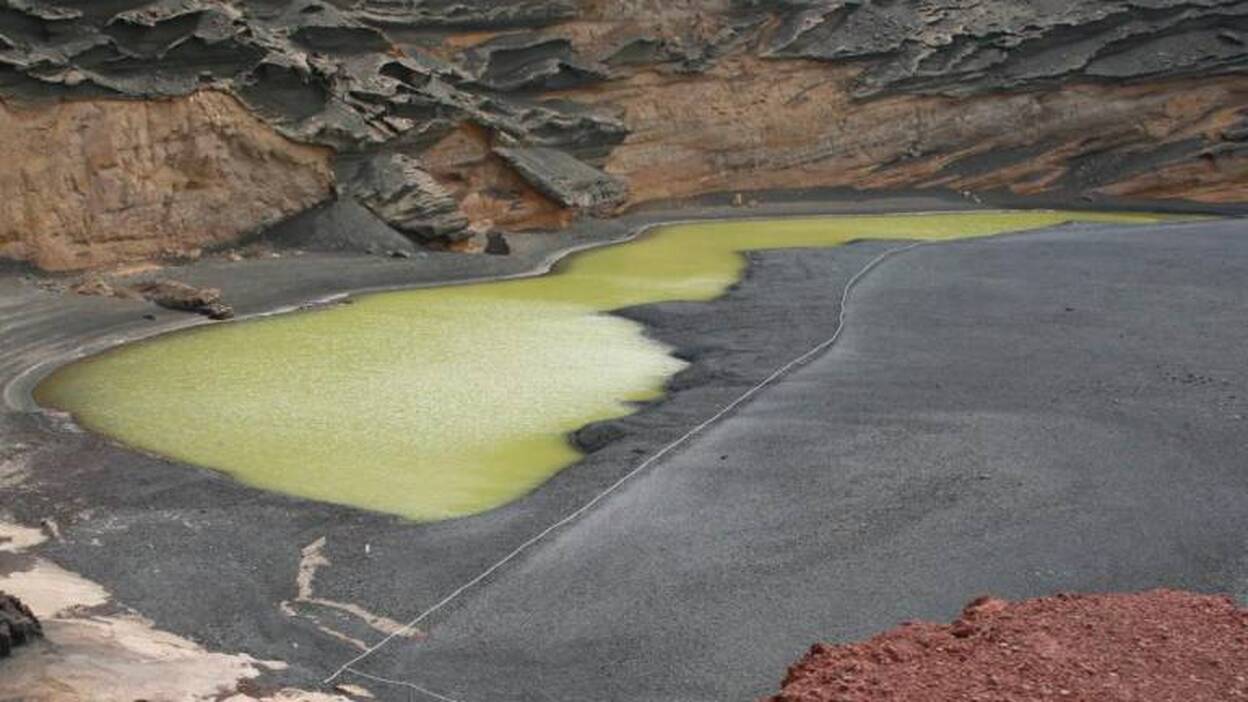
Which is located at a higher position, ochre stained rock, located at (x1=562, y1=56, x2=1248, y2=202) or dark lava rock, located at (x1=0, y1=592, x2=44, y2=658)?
ochre stained rock, located at (x1=562, y1=56, x2=1248, y2=202)

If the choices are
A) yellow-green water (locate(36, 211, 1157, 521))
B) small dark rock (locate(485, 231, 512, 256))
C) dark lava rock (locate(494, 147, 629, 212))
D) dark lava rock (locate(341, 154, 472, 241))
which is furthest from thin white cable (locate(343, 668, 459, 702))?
dark lava rock (locate(494, 147, 629, 212))

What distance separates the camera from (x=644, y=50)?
127 feet

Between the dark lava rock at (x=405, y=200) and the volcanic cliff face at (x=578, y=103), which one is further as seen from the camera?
the dark lava rock at (x=405, y=200)

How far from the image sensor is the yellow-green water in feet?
43.3

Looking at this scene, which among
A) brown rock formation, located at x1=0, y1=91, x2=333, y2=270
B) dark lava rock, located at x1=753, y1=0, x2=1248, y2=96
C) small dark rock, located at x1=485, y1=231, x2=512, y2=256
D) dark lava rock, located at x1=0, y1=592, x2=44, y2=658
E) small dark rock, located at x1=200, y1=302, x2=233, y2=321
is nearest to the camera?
dark lava rock, located at x1=0, y1=592, x2=44, y2=658

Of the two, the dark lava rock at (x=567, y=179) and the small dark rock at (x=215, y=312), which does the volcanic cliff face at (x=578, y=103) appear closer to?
the dark lava rock at (x=567, y=179)

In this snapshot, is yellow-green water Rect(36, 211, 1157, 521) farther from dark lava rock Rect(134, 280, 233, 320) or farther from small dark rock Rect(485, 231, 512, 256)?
small dark rock Rect(485, 231, 512, 256)

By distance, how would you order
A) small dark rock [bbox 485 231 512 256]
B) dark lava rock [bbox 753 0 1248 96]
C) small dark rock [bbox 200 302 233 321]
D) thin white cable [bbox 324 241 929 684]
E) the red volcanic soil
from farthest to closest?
dark lava rock [bbox 753 0 1248 96] → small dark rock [bbox 485 231 512 256] → small dark rock [bbox 200 302 233 321] → thin white cable [bbox 324 241 929 684] → the red volcanic soil

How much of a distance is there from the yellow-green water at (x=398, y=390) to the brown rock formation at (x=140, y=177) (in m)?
3.82

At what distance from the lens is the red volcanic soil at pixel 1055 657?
5605 mm

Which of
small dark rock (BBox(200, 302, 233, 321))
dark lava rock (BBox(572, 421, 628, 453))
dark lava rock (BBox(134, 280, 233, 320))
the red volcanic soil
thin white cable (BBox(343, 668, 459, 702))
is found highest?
dark lava rock (BBox(134, 280, 233, 320))

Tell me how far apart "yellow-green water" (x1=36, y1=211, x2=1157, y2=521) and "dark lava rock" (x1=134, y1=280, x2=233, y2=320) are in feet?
1.69

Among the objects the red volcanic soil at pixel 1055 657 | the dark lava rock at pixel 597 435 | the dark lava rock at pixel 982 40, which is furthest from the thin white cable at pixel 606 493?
the dark lava rock at pixel 982 40

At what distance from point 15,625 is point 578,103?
30992 millimetres
